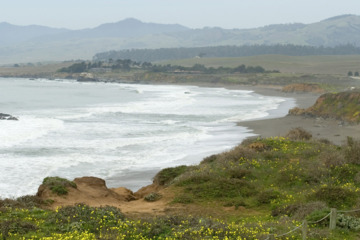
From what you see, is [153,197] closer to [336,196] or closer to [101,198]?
[101,198]

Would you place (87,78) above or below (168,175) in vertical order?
above

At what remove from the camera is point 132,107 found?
59.8 meters

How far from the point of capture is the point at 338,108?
1817 inches

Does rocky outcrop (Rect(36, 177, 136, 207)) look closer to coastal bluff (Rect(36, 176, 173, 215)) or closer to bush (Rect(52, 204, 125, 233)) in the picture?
coastal bluff (Rect(36, 176, 173, 215))

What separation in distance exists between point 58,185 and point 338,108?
117 feet

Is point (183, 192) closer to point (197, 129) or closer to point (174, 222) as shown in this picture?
point (174, 222)

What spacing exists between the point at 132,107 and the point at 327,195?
1812 inches

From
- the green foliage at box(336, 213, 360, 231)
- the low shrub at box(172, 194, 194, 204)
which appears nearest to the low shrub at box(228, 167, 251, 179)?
the low shrub at box(172, 194, 194, 204)

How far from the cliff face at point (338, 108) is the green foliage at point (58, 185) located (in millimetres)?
30815

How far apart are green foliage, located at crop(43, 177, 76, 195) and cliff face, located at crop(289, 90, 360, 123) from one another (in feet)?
101

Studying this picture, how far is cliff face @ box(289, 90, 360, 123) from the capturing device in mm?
43469

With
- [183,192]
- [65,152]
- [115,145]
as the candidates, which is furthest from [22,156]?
[183,192]

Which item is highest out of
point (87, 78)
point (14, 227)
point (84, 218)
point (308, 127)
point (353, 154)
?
point (87, 78)

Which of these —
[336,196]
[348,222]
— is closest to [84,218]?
[348,222]
